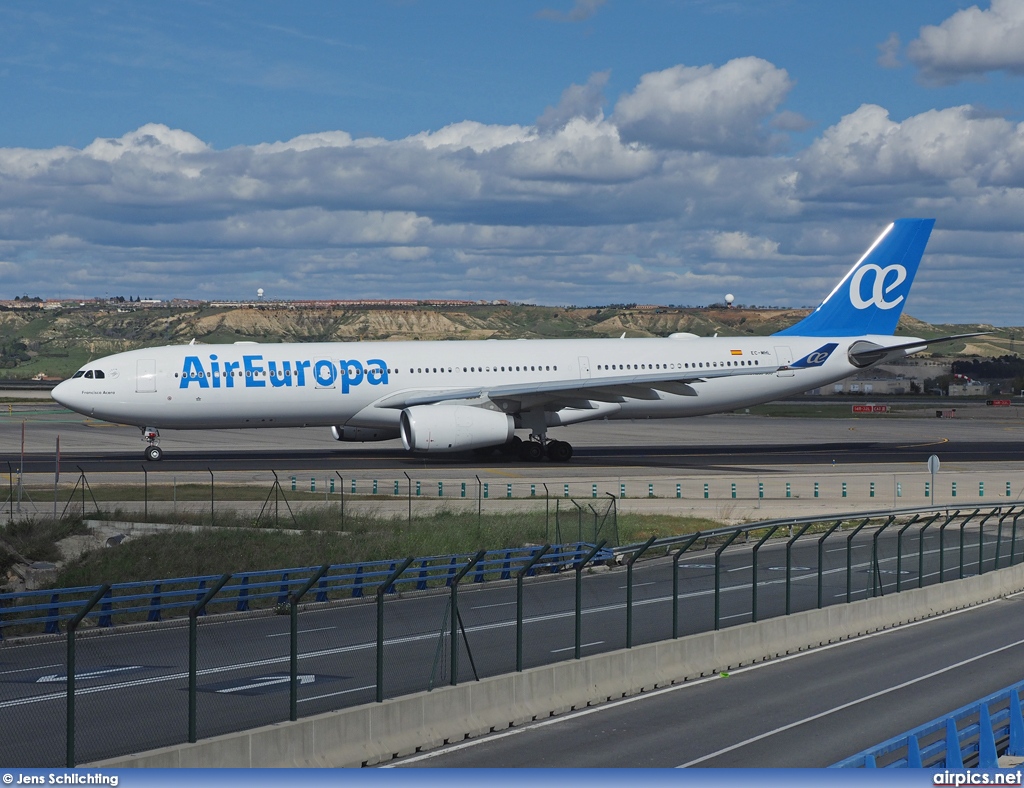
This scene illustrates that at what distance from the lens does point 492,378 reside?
5369 centimetres

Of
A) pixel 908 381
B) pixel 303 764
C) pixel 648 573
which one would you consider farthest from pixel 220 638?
pixel 908 381

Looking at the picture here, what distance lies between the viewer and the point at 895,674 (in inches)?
825

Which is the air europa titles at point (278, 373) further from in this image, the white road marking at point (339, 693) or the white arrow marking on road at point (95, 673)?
the white road marking at point (339, 693)

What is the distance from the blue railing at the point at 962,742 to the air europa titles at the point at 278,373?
36285mm

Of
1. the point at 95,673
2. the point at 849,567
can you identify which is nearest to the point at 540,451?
the point at 849,567

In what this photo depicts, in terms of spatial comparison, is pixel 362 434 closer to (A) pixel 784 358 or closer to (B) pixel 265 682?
(A) pixel 784 358

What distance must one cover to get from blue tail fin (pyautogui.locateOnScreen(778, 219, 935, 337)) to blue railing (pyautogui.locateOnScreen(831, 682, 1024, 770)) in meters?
45.2

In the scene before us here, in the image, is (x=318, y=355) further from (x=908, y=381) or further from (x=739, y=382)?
(x=908, y=381)

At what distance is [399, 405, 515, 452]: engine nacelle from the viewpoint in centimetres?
4869

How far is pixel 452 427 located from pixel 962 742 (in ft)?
116

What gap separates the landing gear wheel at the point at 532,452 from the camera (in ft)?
179

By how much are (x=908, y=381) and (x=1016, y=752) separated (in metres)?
172

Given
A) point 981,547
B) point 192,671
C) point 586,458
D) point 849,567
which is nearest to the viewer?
point 192,671

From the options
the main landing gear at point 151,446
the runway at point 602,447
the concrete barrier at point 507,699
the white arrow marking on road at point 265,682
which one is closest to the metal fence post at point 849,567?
the concrete barrier at point 507,699
